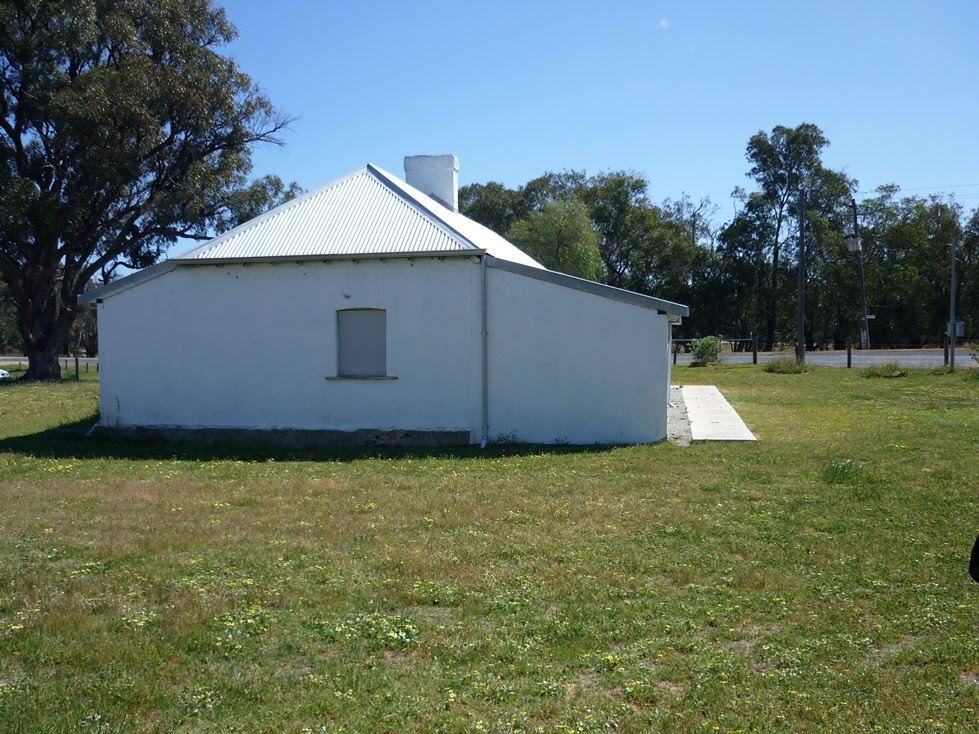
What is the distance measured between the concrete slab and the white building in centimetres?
121

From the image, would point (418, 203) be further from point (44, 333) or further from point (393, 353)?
point (44, 333)

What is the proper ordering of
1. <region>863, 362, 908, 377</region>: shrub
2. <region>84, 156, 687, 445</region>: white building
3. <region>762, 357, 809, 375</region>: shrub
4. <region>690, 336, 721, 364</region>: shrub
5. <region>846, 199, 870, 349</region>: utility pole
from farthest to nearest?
<region>690, 336, 721, 364</region>: shrub → <region>846, 199, 870, 349</region>: utility pole → <region>762, 357, 809, 375</region>: shrub → <region>863, 362, 908, 377</region>: shrub → <region>84, 156, 687, 445</region>: white building

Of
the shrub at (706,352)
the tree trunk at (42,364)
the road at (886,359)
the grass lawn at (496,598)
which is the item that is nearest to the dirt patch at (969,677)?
the grass lawn at (496,598)

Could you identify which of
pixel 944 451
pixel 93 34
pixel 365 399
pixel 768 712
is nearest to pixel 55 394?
pixel 93 34

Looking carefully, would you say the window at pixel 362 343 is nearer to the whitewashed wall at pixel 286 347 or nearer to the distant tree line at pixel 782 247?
the whitewashed wall at pixel 286 347

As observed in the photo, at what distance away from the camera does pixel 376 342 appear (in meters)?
13.9

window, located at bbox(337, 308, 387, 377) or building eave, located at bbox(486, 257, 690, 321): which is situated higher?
building eave, located at bbox(486, 257, 690, 321)

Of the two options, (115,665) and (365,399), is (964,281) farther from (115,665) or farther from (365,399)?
(115,665)

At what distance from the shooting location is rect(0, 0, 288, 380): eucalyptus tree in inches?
1094

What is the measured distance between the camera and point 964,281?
54156mm

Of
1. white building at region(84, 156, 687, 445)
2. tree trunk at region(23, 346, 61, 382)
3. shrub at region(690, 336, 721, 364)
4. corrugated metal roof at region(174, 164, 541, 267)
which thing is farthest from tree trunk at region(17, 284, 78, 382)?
shrub at region(690, 336, 721, 364)

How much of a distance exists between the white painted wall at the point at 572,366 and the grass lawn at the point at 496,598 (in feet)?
7.24

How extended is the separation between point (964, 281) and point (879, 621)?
57591 millimetres

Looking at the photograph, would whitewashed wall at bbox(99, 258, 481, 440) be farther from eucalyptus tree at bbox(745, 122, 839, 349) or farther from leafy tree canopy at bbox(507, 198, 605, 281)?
eucalyptus tree at bbox(745, 122, 839, 349)
